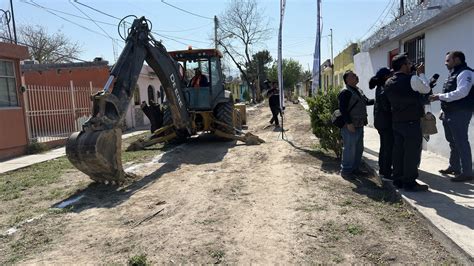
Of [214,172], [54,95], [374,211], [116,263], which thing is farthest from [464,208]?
[54,95]

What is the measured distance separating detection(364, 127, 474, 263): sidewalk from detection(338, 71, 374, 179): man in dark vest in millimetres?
588

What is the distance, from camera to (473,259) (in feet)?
11.5

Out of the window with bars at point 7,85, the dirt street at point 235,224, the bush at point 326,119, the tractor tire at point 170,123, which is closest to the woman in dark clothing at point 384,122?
the dirt street at point 235,224

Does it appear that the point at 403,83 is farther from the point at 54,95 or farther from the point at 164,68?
the point at 54,95

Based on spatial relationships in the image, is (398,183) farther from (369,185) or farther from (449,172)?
(449,172)

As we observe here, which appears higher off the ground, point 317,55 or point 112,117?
point 317,55

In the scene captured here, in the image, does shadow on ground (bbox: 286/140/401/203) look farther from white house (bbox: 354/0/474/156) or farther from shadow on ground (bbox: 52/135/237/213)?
shadow on ground (bbox: 52/135/237/213)

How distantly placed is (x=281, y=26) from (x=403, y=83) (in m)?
6.60

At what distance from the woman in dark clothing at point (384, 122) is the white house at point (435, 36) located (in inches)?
63.7

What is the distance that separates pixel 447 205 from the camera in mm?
4867

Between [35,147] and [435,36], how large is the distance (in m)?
11.2

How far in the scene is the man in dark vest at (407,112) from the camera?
17.6 ft

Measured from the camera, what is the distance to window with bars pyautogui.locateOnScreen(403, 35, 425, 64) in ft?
30.1

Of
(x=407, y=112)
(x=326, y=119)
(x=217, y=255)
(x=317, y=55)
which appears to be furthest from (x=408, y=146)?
(x=317, y=55)
